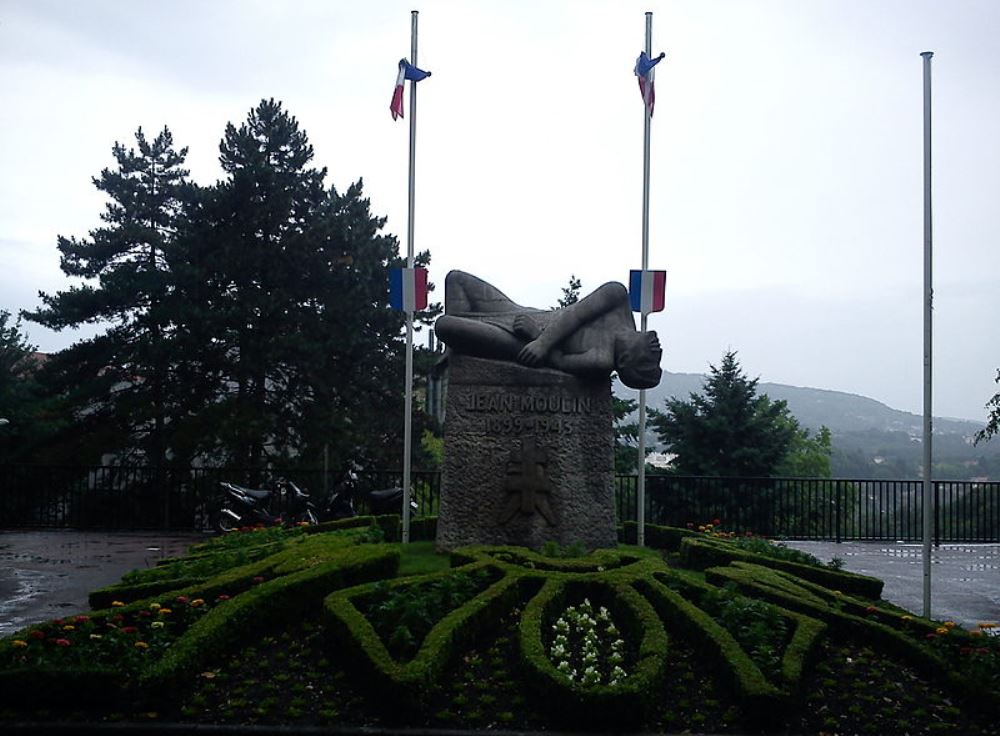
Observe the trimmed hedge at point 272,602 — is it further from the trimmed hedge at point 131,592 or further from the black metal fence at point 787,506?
the black metal fence at point 787,506

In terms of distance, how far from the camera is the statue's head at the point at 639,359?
10.1m

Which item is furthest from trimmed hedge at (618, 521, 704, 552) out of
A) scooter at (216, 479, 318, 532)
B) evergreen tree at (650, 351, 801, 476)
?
evergreen tree at (650, 351, 801, 476)

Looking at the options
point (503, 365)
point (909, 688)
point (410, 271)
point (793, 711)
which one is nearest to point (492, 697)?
point (793, 711)

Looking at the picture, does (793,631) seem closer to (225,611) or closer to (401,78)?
(225,611)

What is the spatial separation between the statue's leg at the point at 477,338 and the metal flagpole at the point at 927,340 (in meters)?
4.02

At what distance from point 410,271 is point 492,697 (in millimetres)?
6345

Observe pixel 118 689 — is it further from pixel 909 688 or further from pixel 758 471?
pixel 758 471

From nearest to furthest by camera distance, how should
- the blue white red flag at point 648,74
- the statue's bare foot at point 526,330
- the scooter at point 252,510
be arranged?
1. the statue's bare foot at point 526,330
2. the blue white red flag at point 648,74
3. the scooter at point 252,510

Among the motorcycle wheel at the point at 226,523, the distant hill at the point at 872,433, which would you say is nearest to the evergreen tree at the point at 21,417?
the motorcycle wheel at the point at 226,523

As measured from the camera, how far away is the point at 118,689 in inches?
238

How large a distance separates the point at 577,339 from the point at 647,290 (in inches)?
82.0

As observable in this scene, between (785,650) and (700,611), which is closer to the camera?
(785,650)

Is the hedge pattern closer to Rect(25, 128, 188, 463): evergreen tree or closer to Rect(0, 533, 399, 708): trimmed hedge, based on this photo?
Rect(0, 533, 399, 708): trimmed hedge

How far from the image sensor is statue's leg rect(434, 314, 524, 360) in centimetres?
→ 1008
